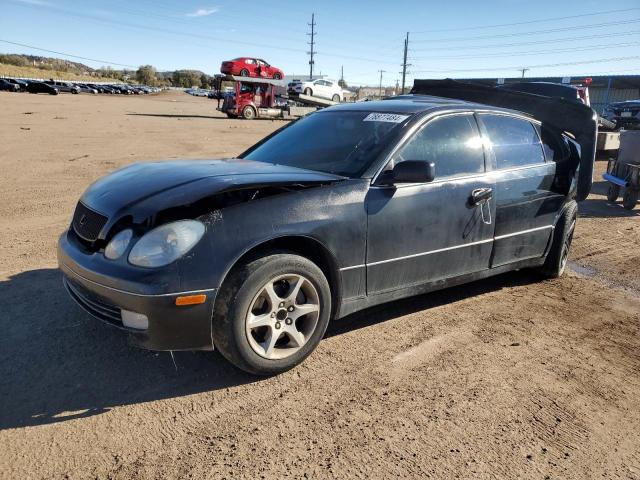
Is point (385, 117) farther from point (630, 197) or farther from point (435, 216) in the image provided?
point (630, 197)

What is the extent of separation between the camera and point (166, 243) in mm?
2691

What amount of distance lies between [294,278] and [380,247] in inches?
27.8

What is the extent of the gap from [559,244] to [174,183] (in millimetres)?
3777

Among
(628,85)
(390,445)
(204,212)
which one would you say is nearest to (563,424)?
(390,445)

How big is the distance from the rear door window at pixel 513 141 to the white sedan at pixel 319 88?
34000mm

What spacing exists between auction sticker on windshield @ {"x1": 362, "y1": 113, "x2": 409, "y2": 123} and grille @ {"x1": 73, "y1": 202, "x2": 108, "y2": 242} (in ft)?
7.00

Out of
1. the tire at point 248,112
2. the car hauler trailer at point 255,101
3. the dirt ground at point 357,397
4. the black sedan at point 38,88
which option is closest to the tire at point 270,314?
the dirt ground at point 357,397

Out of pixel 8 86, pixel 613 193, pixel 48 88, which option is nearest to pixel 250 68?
pixel 613 193

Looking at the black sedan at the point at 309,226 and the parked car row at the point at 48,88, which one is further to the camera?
the parked car row at the point at 48,88

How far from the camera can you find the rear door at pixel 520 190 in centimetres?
424

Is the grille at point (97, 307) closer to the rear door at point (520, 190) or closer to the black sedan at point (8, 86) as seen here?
the rear door at point (520, 190)

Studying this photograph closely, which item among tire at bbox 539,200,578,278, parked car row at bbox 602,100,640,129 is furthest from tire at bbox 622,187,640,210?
parked car row at bbox 602,100,640,129

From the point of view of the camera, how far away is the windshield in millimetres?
3633

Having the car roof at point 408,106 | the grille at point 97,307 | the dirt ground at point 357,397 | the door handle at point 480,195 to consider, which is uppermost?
the car roof at point 408,106
